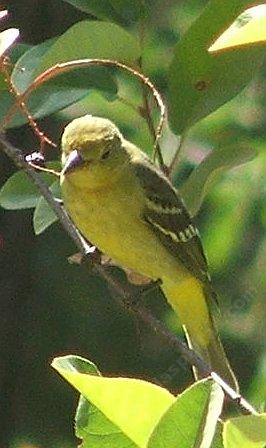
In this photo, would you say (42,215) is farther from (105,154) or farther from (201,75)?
(105,154)

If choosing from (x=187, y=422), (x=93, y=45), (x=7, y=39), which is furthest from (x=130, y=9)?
(x=187, y=422)

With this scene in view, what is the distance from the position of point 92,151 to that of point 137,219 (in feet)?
0.68

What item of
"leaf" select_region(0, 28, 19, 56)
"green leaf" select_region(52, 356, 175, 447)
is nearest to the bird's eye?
"leaf" select_region(0, 28, 19, 56)

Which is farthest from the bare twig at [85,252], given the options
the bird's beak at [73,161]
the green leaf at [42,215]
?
the bird's beak at [73,161]

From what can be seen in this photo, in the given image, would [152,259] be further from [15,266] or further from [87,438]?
[87,438]

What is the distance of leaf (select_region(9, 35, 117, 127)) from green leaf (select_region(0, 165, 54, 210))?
90mm

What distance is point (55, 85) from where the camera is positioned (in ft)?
6.10

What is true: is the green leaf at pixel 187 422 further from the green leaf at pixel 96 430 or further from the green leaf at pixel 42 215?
the green leaf at pixel 42 215

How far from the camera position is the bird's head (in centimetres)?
211

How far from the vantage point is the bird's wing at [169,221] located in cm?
241

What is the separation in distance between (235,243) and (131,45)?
1542 millimetres

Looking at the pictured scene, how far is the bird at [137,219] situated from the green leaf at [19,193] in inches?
6.9

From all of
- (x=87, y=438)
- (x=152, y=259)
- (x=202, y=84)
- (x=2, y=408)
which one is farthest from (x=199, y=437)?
(x=2, y=408)

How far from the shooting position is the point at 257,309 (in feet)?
11.2
